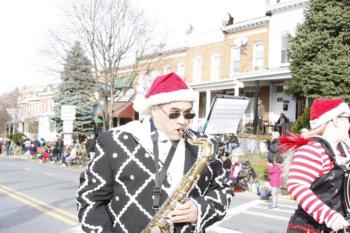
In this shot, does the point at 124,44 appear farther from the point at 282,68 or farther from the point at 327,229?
the point at 327,229

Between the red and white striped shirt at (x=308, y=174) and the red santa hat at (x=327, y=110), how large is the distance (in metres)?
0.27

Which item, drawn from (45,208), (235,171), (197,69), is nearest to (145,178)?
(45,208)

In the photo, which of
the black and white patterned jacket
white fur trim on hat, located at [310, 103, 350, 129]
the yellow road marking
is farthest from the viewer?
the yellow road marking

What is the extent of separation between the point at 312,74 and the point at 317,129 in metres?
16.4

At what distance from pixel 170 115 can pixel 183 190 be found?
486mm

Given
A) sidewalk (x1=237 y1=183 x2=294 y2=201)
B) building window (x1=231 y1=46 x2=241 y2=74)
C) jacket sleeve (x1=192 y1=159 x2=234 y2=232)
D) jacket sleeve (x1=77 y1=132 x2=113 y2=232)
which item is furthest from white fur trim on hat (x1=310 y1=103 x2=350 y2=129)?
building window (x1=231 y1=46 x2=241 y2=74)

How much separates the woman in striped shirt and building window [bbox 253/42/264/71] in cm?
2336

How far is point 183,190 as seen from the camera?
249 cm

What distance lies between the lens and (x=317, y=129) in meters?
3.54

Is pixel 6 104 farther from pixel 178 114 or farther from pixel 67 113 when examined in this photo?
pixel 178 114

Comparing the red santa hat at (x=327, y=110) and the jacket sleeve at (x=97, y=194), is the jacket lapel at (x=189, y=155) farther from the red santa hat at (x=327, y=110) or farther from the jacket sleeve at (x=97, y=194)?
the red santa hat at (x=327, y=110)

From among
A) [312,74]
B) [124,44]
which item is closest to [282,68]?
[312,74]

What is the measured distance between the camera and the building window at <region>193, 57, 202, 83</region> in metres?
31.8

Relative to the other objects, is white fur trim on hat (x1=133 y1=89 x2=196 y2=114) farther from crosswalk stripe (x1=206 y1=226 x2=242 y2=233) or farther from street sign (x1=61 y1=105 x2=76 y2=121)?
street sign (x1=61 y1=105 x2=76 y2=121)
